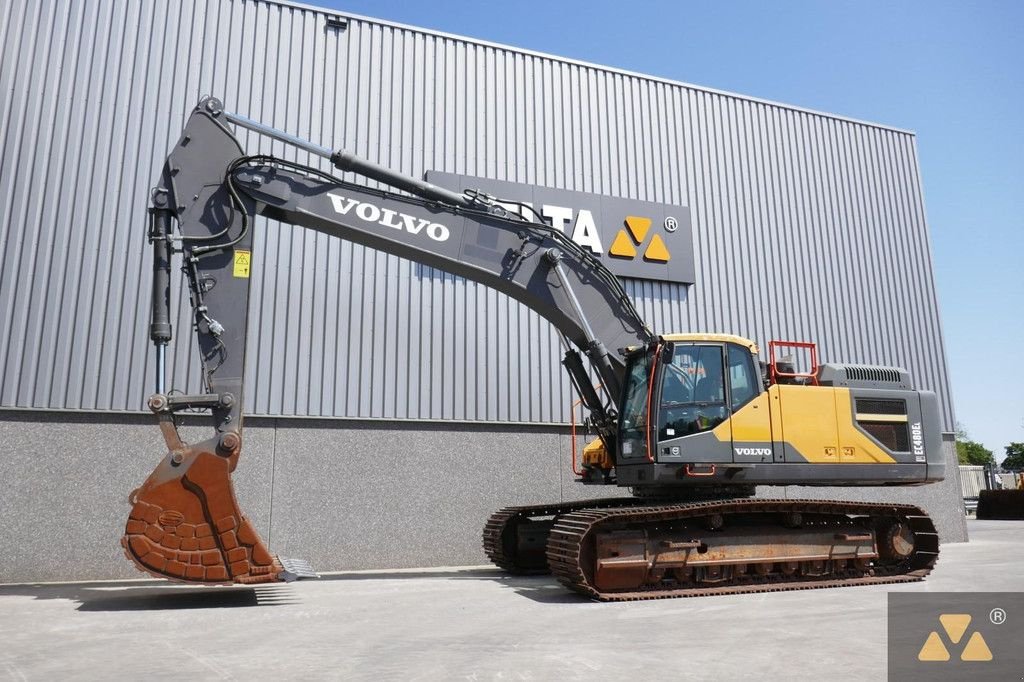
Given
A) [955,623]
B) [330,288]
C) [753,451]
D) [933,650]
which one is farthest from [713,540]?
[330,288]

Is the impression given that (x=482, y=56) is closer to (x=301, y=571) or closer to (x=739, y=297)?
(x=739, y=297)

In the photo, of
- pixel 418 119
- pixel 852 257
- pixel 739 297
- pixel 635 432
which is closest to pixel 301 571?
pixel 635 432

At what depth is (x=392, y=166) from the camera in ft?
42.9

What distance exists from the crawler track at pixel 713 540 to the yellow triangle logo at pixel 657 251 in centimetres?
576

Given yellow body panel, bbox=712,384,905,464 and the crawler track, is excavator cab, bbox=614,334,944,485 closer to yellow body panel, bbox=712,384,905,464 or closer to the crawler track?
yellow body panel, bbox=712,384,905,464

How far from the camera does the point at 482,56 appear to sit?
46.4 feet

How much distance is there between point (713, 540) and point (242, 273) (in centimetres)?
651

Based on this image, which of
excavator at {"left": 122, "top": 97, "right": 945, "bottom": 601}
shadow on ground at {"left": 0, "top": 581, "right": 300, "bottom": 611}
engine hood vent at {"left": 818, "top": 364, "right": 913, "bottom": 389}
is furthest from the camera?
engine hood vent at {"left": 818, "top": 364, "right": 913, "bottom": 389}

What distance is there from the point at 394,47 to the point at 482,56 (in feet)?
5.55

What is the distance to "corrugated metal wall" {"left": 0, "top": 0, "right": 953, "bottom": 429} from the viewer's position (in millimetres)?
11258

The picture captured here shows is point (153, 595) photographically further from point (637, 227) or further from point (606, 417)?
point (637, 227)

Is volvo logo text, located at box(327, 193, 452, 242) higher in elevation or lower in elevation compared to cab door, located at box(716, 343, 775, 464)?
higher

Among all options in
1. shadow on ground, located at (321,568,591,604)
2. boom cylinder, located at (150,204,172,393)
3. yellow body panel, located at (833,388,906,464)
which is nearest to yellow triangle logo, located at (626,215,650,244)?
yellow body panel, located at (833,388,906,464)

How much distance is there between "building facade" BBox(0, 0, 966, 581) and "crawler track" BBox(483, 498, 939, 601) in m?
2.63
